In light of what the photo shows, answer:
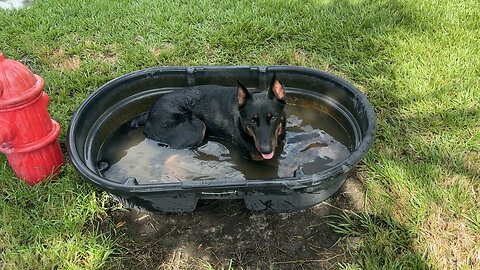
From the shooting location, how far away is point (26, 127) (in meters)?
3.26

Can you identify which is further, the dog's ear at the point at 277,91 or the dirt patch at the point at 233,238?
the dog's ear at the point at 277,91

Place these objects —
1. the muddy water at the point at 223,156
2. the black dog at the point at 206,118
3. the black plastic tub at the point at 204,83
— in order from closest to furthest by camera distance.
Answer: the black plastic tub at the point at 204,83 < the black dog at the point at 206,118 < the muddy water at the point at 223,156

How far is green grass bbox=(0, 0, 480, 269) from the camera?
3062 mm

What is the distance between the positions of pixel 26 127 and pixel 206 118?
1437 millimetres

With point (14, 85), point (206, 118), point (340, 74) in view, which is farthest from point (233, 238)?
point (340, 74)

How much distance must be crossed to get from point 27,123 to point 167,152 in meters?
1.15

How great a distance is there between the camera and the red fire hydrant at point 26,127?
10.2ft

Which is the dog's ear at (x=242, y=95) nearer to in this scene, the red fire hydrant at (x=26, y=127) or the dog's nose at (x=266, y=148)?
the dog's nose at (x=266, y=148)

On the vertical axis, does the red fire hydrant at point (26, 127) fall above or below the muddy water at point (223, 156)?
above

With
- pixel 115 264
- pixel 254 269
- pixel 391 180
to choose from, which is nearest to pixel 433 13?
pixel 391 180

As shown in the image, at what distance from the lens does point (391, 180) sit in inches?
134

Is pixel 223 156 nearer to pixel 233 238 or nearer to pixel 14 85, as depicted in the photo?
pixel 233 238

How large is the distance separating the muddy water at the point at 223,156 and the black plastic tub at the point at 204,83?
5.0 inches

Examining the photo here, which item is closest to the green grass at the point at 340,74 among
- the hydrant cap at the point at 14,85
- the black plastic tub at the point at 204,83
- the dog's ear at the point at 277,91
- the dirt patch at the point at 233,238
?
the dirt patch at the point at 233,238
